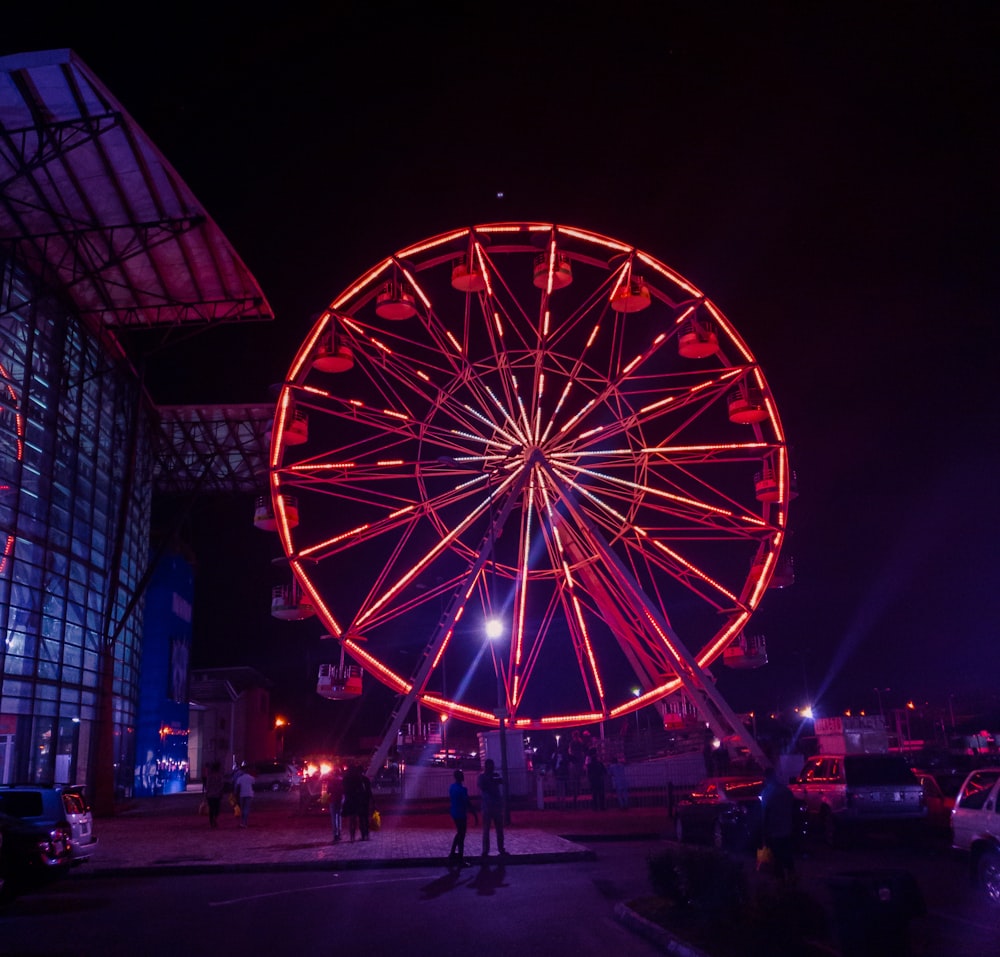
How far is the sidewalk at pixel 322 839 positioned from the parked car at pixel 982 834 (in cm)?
710

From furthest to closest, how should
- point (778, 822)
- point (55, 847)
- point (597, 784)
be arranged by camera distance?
point (597, 784) → point (55, 847) → point (778, 822)

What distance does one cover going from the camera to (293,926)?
465 inches

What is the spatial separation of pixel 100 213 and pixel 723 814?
25.1 meters

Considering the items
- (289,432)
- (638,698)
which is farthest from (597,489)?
(289,432)

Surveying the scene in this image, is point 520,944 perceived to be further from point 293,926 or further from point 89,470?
point 89,470

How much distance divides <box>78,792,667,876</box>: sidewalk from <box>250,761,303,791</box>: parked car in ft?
81.1

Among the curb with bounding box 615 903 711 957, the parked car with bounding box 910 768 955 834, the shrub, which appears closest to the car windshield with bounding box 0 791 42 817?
the curb with bounding box 615 903 711 957

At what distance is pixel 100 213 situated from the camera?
31.2m

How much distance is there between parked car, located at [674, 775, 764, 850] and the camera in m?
18.7

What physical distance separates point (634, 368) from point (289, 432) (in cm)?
901

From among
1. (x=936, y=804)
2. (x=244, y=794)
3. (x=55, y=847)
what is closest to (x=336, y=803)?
(x=244, y=794)

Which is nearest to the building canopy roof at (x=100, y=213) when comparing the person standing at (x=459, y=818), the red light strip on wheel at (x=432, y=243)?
the red light strip on wheel at (x=432, y=243)

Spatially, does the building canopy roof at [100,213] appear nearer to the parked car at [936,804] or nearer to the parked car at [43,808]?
the parked car at [43,808]

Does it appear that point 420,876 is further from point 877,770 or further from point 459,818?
point 877,770
